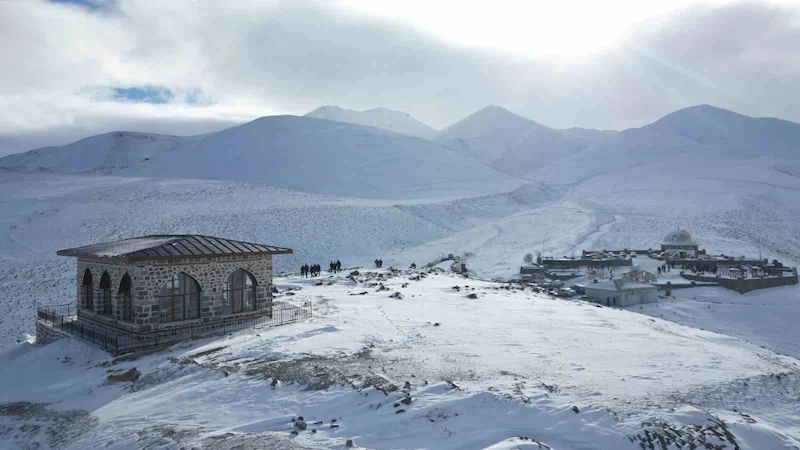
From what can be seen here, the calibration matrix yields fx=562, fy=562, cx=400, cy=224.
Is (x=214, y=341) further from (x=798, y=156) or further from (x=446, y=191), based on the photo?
(x=798, y=156)

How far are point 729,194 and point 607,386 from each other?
123100mm

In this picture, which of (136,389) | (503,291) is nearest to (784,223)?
(503,291)

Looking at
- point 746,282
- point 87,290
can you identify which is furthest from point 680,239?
point 87,290

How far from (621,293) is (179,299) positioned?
3270 centimetres

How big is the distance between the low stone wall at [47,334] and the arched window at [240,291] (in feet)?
20.6

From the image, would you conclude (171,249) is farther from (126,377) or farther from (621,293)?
(621,293)

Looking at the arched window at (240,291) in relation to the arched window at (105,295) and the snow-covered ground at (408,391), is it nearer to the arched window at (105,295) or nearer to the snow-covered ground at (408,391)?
the snow-covered ground at (408,391)

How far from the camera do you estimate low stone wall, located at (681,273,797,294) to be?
47156 mm

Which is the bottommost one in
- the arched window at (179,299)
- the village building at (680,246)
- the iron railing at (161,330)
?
Answer: the iron railing at (161,330)

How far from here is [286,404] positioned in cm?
1317

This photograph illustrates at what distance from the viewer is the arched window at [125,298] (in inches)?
794

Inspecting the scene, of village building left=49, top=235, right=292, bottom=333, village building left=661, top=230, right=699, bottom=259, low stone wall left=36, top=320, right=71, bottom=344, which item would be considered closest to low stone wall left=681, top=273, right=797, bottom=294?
village building left=661, top=230, right=699, bottom=259

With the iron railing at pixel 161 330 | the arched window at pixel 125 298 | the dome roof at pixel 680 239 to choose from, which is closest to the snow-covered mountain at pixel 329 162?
the dome roof at pixel 680 239

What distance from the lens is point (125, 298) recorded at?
20.5 metres
